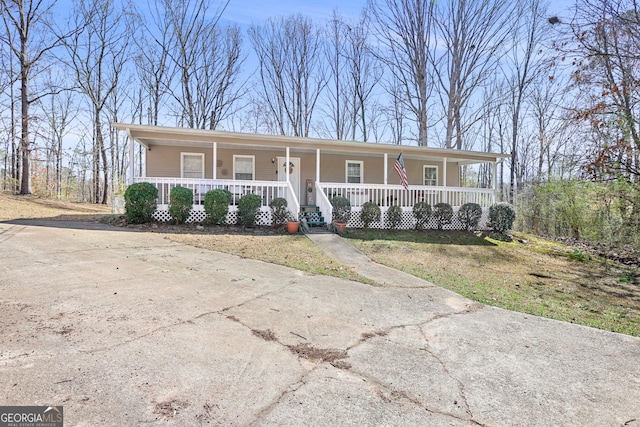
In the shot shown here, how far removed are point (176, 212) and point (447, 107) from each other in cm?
1671

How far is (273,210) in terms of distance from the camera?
1030cm

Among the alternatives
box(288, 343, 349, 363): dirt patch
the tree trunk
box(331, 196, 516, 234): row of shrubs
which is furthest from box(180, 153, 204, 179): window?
box(288, 343, 349, 363): dirt patch

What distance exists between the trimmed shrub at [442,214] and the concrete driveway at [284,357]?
7.30 meters

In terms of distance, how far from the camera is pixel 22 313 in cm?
303

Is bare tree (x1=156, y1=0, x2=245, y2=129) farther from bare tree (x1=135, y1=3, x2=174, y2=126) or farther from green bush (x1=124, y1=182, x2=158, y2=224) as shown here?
green bush (x1=124, y1=182, x2=158, y2=224)

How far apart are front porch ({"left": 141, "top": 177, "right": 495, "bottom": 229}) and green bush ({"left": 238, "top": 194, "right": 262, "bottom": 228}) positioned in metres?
0.51

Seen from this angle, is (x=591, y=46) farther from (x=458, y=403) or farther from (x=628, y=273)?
(x=458, y=403)

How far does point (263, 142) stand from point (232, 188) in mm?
1979

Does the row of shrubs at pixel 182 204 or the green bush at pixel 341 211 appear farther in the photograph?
the green bush at pixel 341 211

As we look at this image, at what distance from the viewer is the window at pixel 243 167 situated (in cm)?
1284

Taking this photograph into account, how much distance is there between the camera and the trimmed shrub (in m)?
11.6

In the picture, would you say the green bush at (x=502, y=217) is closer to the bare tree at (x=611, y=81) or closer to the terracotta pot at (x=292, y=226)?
the bare tree at (x=611, y=81)

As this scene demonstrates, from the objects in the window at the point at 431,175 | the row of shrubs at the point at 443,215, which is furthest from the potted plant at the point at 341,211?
the window at the point at 431,175

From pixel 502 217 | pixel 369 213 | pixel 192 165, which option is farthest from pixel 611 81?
pixel 192 165
